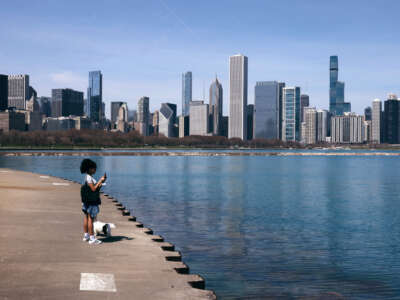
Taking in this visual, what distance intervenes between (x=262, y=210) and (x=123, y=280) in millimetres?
29507

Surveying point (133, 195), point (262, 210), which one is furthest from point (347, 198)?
point (133, 195)

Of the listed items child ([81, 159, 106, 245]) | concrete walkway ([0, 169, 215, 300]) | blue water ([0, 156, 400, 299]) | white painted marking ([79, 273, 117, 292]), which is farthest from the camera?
Answer: blue water ([0, 156, 400, 299])

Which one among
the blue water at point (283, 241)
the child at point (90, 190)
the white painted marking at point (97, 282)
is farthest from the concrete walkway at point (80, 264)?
the blue water at point (283, 241)

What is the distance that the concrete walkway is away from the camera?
12.0 metres

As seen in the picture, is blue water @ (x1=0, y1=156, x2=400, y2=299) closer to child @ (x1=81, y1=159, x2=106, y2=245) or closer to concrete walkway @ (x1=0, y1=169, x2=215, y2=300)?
concrete walkway @ (x1=0, y1=169, x2=215, y2=300)

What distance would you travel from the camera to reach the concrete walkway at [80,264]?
39.2ft

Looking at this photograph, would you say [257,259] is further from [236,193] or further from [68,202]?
[236,193]

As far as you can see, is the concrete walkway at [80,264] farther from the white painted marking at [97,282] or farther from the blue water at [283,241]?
the blue water at [283,241]

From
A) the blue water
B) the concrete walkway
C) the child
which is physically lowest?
the blue water

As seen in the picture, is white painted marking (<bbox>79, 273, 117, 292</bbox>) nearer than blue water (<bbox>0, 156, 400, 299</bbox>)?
Yes

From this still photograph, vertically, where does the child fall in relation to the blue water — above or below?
above

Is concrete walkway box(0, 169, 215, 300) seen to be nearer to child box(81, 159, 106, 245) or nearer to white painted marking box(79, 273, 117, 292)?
white painted marking box(79, 273, 117, 292)

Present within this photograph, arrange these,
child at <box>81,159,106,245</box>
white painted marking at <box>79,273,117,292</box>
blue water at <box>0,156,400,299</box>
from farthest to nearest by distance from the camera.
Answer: blue water at <box>0,156,400,299</box>
child at <box>81,159,106,245</box>
white painted marking at <box>79,273,117,292</box>

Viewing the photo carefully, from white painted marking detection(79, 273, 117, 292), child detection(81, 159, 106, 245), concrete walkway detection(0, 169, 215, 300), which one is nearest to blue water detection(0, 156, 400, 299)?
concrete walkway detection(0, 169, 215, 300)
